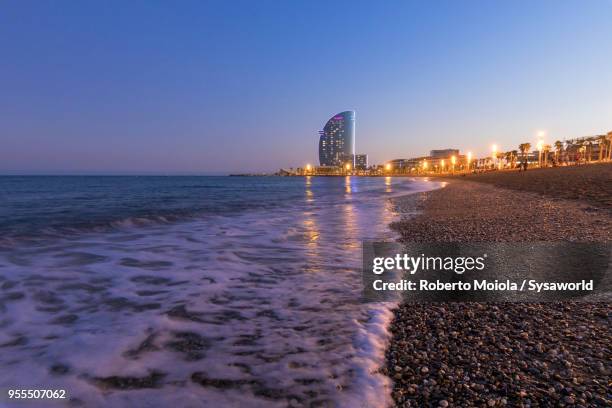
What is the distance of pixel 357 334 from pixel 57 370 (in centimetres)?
374

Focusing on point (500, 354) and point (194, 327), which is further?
point (194, 327)

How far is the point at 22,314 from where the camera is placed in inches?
202

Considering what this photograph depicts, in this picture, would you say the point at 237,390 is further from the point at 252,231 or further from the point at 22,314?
the point at 252,231

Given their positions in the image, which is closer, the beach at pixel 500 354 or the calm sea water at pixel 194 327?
the beach at pixel 500 354

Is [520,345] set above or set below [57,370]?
above

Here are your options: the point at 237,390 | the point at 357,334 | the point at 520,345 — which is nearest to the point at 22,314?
the point at 237,390

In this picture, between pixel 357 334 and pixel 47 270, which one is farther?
pixel 47 270

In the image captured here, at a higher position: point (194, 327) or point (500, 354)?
point (500, 354)

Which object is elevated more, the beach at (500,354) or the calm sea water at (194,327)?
the beach at (500,354)

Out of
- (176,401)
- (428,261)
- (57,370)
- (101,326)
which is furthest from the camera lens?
(428,261)

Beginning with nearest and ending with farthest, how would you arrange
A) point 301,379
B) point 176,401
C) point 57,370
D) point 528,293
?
1. point 176,401
2. point 301,379
3. point 57,370
4. point 528,293

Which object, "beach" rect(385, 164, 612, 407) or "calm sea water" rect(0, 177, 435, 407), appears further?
"calm sea water" rect(0, 177, 435, 407)

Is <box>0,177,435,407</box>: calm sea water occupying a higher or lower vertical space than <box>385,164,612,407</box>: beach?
lower

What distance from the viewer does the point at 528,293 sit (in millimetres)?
4980
